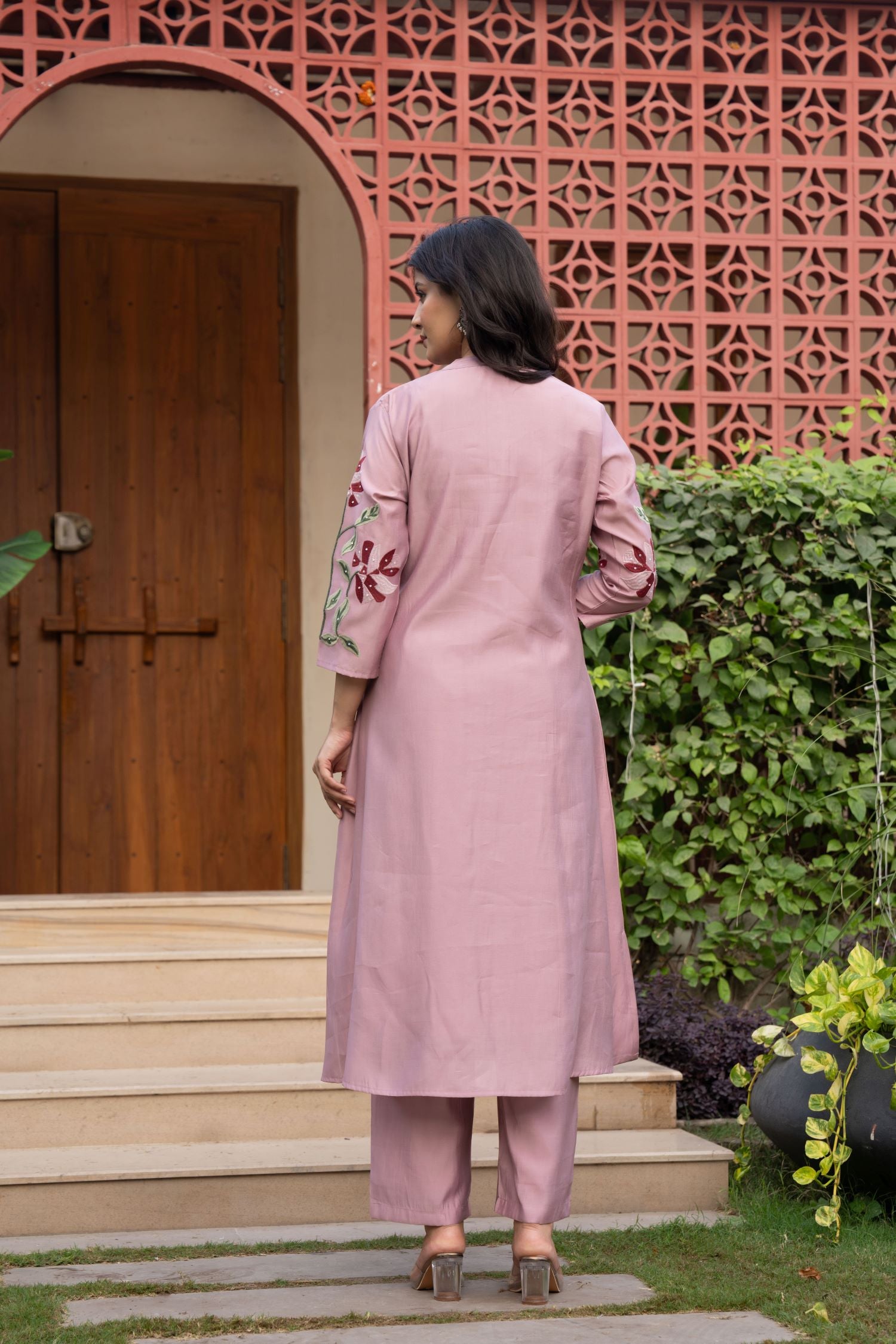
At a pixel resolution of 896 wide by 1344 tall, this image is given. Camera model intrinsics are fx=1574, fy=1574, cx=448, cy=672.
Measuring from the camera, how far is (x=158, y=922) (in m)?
4.69

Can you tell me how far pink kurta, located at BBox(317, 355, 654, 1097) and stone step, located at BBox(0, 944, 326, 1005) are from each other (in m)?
1.68

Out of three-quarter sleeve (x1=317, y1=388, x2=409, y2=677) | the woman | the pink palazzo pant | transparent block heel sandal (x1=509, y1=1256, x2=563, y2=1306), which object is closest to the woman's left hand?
the woman

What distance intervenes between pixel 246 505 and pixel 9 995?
8.36 ft

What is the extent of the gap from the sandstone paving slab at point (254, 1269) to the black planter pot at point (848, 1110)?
701mm

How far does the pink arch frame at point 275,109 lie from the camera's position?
470 centimetres

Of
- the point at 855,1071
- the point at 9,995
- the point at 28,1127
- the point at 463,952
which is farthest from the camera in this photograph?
the point at 9,995

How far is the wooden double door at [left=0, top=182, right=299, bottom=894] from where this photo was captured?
608 centimetres

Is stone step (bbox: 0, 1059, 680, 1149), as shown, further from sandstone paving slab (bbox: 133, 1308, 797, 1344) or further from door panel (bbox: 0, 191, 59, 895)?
door panel (bbox: 0, 191, 59, 895)

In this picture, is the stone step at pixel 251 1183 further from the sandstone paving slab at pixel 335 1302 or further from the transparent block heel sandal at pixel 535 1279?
the transparent block heel sandal at pixel 535 1279

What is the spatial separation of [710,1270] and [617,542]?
1337 millimetres

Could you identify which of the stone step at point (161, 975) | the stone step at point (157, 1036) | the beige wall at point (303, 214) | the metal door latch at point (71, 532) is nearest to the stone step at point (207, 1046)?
the stone step at point (157, 1036)

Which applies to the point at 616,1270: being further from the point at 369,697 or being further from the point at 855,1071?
the point at 369,697

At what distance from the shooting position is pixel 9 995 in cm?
427

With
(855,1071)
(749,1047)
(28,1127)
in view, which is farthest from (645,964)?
(28,1127)
